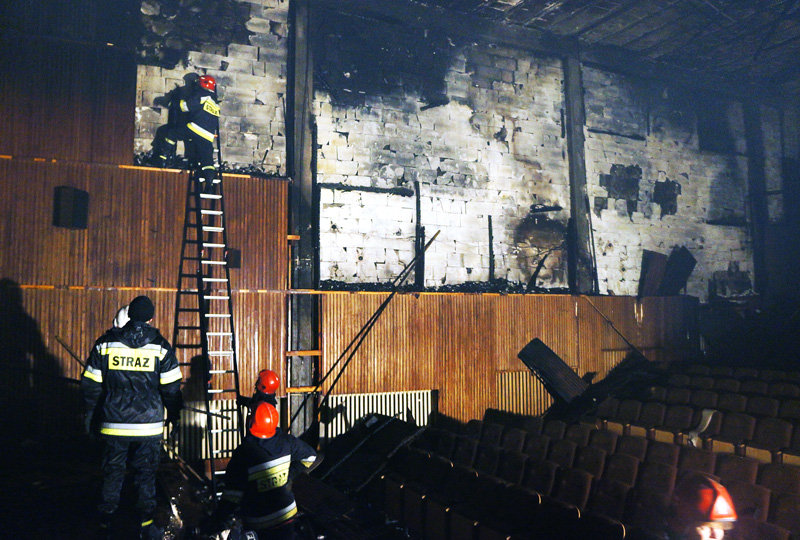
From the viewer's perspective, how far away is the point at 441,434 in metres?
8.27

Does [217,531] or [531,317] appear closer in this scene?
[217,531]

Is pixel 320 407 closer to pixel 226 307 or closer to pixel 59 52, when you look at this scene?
pixel 226 307

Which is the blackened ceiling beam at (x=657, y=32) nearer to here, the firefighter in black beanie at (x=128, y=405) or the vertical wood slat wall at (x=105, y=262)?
the vertical wood slat wall at (x=105, y=262)

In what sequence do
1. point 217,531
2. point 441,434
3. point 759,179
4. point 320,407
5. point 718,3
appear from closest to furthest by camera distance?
point 217,531 < point 441,434 < point 320,407 < point 718,3 < point 759,179

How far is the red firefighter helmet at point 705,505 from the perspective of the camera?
391cm

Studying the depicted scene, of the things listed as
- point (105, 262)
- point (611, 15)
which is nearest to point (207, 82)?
point (105, 262)

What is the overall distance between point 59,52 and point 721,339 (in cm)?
1508

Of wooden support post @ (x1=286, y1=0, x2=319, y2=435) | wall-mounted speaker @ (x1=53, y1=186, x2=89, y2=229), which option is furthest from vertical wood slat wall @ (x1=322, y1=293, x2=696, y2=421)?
wall-mounted speaker @ (x1=53, y1=186, x2=89, y2=229)

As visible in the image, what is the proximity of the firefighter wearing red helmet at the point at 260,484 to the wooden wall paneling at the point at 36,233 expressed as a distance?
221 inches

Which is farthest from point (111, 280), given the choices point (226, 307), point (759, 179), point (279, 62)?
point (759, 179)

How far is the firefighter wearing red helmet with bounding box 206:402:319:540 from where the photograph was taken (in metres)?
4.20

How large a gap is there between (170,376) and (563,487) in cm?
422

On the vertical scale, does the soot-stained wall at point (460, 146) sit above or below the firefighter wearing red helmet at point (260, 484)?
above

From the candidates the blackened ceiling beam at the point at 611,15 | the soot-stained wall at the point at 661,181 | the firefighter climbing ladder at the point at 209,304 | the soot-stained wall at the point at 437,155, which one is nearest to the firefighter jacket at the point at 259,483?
the firefighter climbing ladder at the point at 209,304
